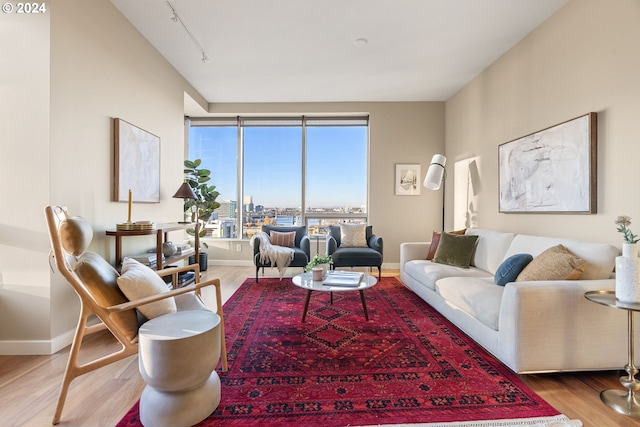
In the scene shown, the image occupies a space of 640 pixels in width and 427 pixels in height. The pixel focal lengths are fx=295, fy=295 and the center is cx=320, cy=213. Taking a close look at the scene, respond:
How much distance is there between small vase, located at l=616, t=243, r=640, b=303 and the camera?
1494 mm

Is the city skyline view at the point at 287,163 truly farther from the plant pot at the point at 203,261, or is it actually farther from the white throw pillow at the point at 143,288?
the white throw pillow at the point at 143,288

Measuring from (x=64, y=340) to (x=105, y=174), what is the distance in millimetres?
1390

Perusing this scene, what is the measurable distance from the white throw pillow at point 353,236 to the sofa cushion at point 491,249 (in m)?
1.63

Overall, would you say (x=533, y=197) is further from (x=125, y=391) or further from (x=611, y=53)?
(x=125, y=391)

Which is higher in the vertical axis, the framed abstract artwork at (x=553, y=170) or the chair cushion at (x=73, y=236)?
the framed abstract artwork at (x=553, y=170)

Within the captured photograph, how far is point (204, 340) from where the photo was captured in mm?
1429

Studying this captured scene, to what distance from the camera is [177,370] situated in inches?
53.2

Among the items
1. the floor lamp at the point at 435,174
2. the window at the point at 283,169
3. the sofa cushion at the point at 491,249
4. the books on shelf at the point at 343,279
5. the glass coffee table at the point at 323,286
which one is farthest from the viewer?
the window at the point at 283,169

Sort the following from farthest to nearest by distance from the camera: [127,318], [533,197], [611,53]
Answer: [533,197], [611,53], [127,318]

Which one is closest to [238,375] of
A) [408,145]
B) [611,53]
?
[611,53]

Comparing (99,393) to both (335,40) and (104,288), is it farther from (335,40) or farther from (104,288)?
(335,40)

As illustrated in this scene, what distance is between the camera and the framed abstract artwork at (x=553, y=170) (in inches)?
93.5

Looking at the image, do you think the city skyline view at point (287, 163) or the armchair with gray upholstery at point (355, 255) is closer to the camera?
the armchair with gray upholstery at point (355, 255)

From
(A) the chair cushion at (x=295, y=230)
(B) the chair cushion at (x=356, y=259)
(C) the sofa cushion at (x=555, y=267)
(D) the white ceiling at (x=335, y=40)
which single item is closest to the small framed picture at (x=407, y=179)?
(D) the white ceiling at (x=335, y=40)
